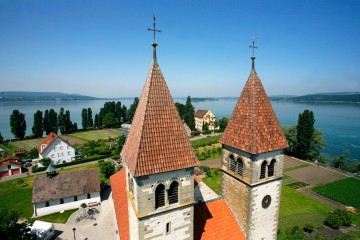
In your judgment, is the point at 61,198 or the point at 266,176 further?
the point at 61,198

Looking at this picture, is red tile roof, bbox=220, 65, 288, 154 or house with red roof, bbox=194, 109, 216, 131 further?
house with red roof, bbox=194, 109, 216, 131

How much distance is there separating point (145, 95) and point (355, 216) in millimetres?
39712

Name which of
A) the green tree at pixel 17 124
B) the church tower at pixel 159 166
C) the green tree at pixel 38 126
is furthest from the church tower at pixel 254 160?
the green tree at pixel 38 126

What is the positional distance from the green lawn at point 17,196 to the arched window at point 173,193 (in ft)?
93.9

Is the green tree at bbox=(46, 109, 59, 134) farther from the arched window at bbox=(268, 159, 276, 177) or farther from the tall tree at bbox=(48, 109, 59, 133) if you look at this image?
the arched window at bbox=(268, 159, 276, 177)

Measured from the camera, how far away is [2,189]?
39.6 metres

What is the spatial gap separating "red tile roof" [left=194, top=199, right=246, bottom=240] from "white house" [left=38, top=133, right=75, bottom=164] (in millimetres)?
49445

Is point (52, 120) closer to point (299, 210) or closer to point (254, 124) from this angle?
point (299, 210)

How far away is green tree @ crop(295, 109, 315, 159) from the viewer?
2411 inches

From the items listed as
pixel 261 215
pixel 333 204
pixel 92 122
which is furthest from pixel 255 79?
pixel 92 122

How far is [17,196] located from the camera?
1454 inches

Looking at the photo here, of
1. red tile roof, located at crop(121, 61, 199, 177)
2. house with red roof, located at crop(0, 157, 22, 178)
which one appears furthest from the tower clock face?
house with red roof, located at crop(0, 157, 22, 178)

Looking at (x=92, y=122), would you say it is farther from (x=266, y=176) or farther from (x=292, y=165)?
(x=266, y=176)

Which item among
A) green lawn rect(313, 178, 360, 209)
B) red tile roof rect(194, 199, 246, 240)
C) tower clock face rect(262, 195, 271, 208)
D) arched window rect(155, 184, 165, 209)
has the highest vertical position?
arched window rect(155, 184, 165, 209)
